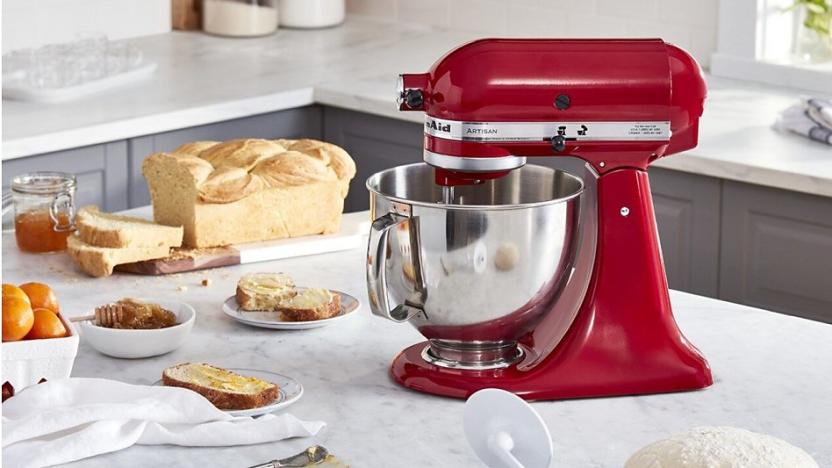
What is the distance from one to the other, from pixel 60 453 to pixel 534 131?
2.05 ft

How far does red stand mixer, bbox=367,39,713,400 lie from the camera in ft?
4.79

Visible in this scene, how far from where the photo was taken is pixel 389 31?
4.15 meters

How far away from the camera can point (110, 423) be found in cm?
135

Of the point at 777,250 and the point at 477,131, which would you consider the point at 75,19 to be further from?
the point at 477,131

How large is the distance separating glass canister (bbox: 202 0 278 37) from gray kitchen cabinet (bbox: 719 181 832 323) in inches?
71.2

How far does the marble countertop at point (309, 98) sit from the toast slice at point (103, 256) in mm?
891

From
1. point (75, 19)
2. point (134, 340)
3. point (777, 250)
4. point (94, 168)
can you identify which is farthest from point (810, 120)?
point (75, 19)

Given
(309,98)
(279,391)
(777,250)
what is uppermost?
(309,98)

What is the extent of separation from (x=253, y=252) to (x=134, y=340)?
48 cm

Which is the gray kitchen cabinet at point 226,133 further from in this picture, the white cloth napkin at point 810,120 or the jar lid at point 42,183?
the white cloth napkin at point 810,120

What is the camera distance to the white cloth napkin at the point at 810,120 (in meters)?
2.76

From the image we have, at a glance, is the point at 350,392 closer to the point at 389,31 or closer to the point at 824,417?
the point at 824,417

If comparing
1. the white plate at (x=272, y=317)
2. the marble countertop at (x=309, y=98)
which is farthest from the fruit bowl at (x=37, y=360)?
the marble countertop at (x=309, y=98)

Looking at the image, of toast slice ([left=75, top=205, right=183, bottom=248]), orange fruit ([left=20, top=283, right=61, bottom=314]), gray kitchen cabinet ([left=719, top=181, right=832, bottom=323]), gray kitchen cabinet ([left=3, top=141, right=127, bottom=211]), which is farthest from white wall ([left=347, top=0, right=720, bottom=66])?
orange fruit ([left=20, top=283, right=61, bottom=314])
